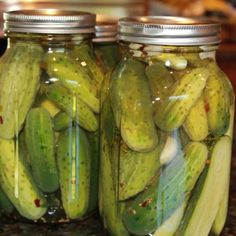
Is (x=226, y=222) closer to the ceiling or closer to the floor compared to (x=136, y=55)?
closer to the floor

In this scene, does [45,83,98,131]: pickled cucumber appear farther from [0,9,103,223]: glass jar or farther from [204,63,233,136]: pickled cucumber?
[204,63,233,136]: pickled cucumber

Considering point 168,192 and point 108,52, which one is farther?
point 108,52

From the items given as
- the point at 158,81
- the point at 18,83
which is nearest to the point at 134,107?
the point at 158,81

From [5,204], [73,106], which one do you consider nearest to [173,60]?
[73,106]

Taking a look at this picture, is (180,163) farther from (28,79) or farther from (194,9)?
(194,9)

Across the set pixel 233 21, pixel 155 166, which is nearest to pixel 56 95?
pixel 155 166

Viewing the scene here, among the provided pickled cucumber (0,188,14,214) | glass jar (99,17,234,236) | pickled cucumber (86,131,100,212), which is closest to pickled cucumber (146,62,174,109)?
glass jar (99,17,234,236)

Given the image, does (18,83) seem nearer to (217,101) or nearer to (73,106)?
(73,106)

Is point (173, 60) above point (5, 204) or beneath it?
above
